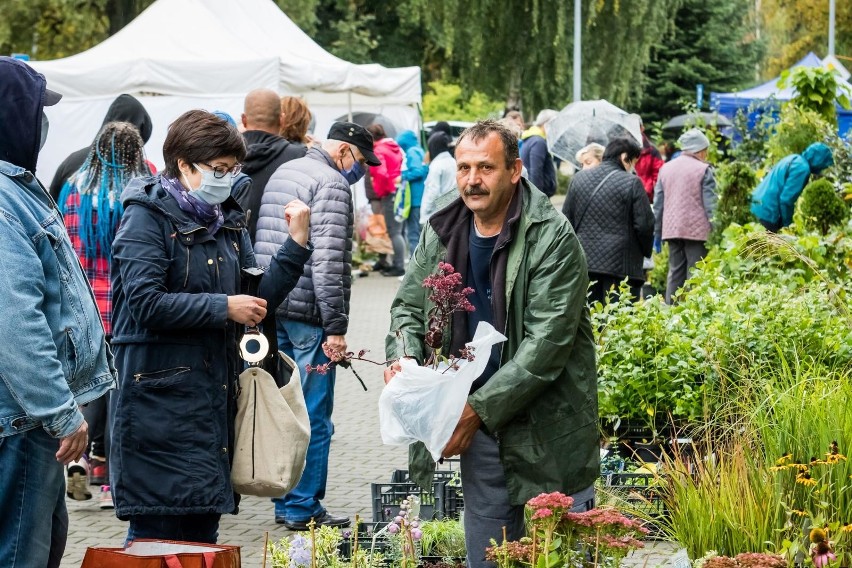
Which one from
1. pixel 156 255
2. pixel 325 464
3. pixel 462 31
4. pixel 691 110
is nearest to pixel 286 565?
pixel 156 255

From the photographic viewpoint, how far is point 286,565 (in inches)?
167

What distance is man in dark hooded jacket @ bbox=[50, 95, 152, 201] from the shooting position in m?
7.33

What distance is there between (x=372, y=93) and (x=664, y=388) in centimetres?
1117

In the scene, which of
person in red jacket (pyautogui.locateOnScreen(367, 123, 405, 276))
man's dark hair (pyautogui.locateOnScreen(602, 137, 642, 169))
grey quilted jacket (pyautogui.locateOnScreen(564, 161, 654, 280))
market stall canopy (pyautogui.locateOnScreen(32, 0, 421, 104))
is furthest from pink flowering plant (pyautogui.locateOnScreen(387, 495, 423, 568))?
person in red jacket (pyautogui.locateOnScreen(367, 123, 405, 276))

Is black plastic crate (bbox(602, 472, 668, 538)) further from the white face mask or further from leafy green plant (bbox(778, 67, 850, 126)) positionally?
leafy green plant (bbox(778, 67, 850, 126))

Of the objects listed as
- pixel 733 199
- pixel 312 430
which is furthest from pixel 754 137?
pixel 312 430

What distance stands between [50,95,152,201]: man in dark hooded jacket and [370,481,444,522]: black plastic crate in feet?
8.61

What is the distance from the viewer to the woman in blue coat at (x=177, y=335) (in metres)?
4.37

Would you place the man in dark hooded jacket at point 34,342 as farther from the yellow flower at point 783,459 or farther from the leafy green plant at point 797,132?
the leafy green plant at point 797,132

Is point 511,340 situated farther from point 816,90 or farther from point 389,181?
point 389,181

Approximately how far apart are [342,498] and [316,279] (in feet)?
5.14

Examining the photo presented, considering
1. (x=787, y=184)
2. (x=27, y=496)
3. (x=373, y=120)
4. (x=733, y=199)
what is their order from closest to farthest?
(x=27, y=496) → (x=787, y=184) → (x=733, y=199) → (x=373, y=120)

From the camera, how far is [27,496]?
360 centimetres

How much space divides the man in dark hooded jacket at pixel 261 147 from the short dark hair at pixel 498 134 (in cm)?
247
